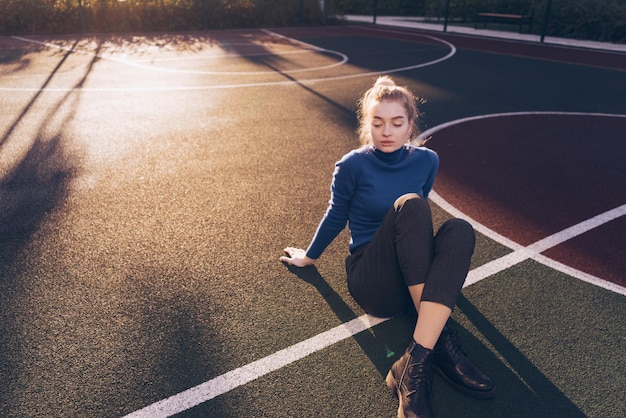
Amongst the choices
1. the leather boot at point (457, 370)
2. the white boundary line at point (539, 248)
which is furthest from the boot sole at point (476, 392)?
the white boundary line at point (539, 248)

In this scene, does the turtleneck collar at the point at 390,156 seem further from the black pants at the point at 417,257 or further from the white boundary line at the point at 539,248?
the white boundary line at the point at 539,248

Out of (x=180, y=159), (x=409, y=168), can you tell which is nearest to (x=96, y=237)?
(x=180, y=159)

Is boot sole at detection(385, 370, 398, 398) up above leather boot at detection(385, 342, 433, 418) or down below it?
below

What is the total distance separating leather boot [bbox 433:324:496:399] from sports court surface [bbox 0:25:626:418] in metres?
0.06

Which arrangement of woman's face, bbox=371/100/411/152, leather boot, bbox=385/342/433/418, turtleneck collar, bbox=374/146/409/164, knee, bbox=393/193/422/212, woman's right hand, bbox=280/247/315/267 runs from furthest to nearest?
woman's right hand, bbox=280/247/315/267 → turtleneck collar, bbox=374/146/409/164 → woman's face, bbox=371/100/411/152 → knee, bbox=393/193/422/212 → leather boot, bbox=385/342/433/418

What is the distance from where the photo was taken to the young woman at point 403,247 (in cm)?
271

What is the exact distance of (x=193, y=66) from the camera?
41.9 feet

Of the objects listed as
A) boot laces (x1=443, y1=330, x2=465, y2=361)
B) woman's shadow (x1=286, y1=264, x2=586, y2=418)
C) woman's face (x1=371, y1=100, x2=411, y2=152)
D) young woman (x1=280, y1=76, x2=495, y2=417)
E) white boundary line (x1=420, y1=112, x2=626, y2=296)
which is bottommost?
white boundary line (x1=420, y1=112, x2=626, y2=296)

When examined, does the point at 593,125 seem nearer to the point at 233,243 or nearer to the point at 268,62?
the point at 233,243

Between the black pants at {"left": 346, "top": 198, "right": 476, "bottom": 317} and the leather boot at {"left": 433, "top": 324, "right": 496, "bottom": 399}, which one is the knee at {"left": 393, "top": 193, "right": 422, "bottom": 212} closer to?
the black pants at {"left": 346, "top": 198, "right": 476, "bottom": 317}

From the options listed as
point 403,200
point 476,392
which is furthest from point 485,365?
point 403,200

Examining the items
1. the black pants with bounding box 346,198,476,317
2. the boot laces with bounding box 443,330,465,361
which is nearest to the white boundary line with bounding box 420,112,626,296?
the boot laces with bounding box 443,330,465,361

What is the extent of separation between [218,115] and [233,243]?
4.43 meters

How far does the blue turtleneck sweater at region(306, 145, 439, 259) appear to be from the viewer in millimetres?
3244
